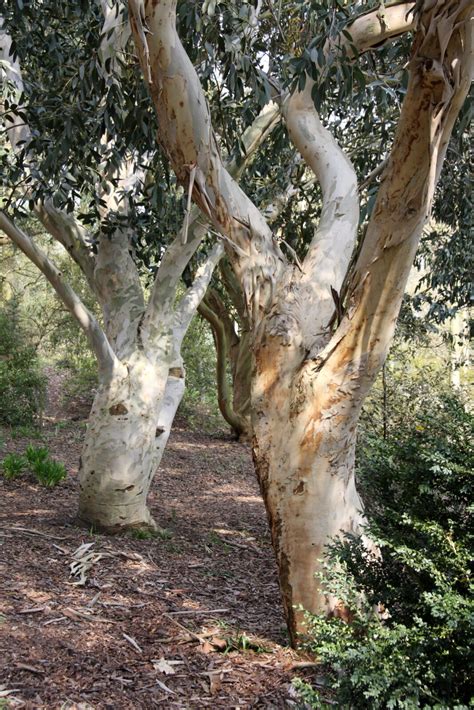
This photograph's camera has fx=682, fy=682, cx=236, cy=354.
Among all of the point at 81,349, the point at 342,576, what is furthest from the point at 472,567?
the point at 81,349

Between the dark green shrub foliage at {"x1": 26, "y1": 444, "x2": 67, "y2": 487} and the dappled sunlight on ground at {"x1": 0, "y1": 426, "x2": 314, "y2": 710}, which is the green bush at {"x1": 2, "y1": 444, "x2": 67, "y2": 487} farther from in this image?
the dappled sunlight on ground at {"x1": 0, "y1": 426, "x2": 314, "y2": 710}

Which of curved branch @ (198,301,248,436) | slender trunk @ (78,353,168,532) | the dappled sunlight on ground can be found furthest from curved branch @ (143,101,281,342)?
curved branch @ (198,301,248,436)

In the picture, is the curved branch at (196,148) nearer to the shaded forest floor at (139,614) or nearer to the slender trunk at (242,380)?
the shaded forest floor at (139,614)

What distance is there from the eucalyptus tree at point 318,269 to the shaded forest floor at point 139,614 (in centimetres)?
49

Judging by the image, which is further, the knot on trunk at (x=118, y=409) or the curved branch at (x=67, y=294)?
the knot on trunk at (x=118, y=409)

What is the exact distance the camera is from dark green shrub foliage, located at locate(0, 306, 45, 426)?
39.7ft

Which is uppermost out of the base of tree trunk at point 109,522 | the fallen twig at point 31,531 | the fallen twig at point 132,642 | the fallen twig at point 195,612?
the base of tree trunk at point 109,522

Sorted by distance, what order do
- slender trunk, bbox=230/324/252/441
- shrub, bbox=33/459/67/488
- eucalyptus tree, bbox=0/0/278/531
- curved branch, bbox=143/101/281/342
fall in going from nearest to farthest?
eucalyptus tree, bbox=0/0/278/531 → curved branch, bbox=143/101/281/342 → shrub, bbox=33/459/67/488 → slender trunk, bbox=230/324/252/441

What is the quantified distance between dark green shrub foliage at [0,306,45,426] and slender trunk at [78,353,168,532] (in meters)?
6.45

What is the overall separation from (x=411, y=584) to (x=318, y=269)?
1.87 meters

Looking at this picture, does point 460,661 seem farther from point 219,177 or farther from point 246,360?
point 246,360

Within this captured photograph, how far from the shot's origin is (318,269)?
13.4 feet

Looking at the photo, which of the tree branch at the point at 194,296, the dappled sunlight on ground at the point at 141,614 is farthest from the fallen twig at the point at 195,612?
the tree branch at the point at 194,296

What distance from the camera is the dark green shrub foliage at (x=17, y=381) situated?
477 inches
